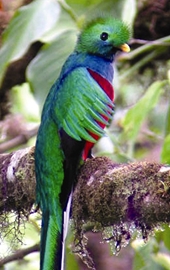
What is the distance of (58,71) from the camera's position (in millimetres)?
3869

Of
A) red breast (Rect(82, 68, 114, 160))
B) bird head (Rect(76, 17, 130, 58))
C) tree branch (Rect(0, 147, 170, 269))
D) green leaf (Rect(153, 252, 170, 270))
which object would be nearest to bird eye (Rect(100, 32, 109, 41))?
bird head (Rect(76, 17, 130, 58))

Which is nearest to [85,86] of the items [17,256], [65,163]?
[65,163]

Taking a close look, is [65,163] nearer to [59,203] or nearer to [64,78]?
[59,203]

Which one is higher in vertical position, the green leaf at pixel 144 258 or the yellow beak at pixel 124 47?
the yellow beak at pixel 124 47

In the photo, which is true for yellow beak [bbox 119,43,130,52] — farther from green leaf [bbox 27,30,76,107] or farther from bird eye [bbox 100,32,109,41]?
green leaf [bbox 27,30,76,107]

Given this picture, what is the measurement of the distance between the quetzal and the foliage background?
0.35 m

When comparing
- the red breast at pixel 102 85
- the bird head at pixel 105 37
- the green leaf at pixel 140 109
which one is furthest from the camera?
the green leaf at pixel 140 109

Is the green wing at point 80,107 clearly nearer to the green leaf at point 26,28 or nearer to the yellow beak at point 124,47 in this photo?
the yellow beak at point 124,47

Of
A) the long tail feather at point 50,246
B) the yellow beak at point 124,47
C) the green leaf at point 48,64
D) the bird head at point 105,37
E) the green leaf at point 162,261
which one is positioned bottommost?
the long tail feather at point 50,246

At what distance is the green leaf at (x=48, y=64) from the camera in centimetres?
377

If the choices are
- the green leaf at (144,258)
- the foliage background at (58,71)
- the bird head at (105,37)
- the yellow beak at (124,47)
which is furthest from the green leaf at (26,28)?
the green leaf at (144,258)

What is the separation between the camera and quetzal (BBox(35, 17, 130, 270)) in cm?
288

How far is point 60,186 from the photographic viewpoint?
2.98 meters

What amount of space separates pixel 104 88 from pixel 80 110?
23cm
